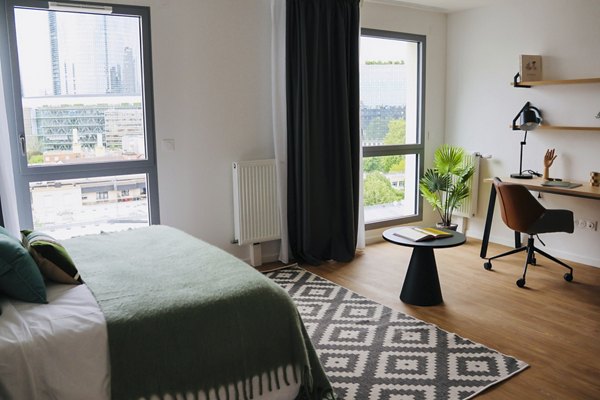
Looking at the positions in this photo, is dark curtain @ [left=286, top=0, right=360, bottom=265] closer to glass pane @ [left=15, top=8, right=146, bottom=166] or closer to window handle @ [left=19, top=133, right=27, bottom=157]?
glass pane @ [left=15, top=8, right=146, bottom=166]

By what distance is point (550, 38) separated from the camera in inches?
193

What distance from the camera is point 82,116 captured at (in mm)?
3910

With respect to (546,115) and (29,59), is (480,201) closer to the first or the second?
(546,115)

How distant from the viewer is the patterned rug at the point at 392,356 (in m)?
2.66

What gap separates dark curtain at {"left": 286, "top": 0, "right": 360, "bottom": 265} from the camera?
457 cm

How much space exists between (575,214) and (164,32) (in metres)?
4.01

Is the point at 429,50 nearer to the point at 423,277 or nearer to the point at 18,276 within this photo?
the point at 423,277

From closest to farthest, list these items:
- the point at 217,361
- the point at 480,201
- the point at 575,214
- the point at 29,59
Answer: the point at 217,361
the point at 29,59
the point at 575,214
the point at 480,201

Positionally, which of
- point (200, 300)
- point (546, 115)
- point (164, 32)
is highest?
point (164, 32)

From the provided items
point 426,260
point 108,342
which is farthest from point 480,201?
point 108,342

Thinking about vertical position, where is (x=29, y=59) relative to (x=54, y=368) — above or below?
above

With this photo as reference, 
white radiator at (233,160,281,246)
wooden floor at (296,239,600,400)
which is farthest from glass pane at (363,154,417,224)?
white radiator at (233,160,281,246)

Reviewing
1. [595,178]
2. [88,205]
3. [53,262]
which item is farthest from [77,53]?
[595,178]

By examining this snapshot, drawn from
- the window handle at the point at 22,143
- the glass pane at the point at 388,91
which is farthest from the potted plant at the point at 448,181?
the window handle at the point at 22,143
